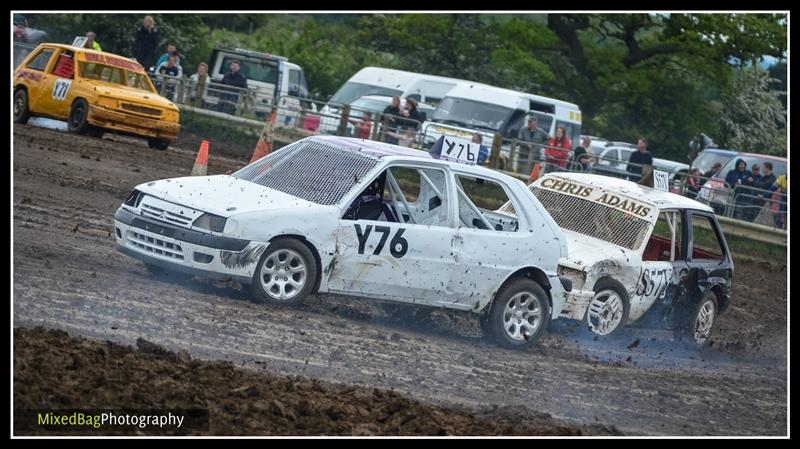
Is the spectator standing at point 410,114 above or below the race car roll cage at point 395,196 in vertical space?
above

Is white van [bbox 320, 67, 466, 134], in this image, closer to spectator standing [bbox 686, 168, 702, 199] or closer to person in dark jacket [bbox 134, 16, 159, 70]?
person in dark jacket [bbox 134, 16, 159, 70]

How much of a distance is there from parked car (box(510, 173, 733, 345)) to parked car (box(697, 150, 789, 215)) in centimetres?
1006

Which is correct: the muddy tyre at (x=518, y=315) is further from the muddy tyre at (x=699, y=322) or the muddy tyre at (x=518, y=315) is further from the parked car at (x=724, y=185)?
the parked car at (x=724, y=185)

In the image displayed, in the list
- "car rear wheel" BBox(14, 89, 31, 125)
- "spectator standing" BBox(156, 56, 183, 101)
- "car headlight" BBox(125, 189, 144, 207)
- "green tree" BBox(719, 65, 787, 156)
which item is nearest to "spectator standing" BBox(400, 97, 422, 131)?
"spectator standing" BBox(156, 56, 183, 101)

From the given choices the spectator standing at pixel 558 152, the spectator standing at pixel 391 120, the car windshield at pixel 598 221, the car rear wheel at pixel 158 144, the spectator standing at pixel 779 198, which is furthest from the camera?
the spectator standing at pixel 391 120

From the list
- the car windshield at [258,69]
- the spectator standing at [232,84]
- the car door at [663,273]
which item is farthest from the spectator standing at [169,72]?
the car door at [663,273]

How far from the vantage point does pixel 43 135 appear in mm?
20438

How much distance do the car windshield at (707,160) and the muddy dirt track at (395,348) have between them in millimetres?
15576

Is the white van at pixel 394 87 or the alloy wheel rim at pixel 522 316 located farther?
the white van at pixel 394 87

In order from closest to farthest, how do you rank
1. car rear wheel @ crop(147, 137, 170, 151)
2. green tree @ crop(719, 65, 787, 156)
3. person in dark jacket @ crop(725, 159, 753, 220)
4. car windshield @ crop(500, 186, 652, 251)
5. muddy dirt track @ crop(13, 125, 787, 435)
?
muddy dirt track @ crop(13, 125, 787, 435) → car windshield @ crop(500, 186, 652, 251) → car rear wheel @ crop(147, 137, 170, 151) → person in dark jacket @ crop(725, 159, 753, 220) → green tree @ crop(719, 65, 787, 156)

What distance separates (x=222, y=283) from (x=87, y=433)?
4.91 meters

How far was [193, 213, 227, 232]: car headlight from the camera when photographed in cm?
1030

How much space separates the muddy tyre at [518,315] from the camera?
11445mm
